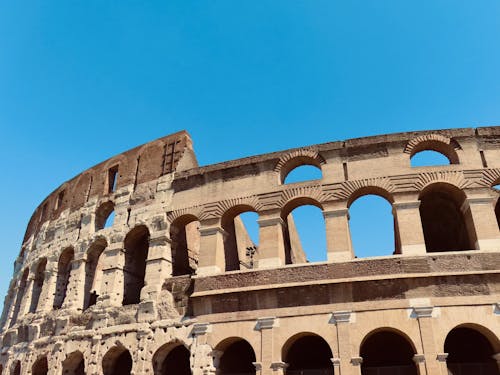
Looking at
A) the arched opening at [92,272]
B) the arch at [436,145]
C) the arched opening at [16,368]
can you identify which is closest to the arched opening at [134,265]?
the arched opening at [92,272]

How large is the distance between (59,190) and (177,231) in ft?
24.7

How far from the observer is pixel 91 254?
1559 centimetres

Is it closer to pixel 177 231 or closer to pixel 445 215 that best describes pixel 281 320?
pixel 177 231

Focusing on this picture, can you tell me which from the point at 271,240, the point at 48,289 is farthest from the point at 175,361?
the point at 48,289

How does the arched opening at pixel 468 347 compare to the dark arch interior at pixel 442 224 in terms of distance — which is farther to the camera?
the dark arch interior at pixel 442 224

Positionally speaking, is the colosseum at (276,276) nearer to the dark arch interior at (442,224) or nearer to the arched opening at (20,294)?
the dark arch interior at (442,224)

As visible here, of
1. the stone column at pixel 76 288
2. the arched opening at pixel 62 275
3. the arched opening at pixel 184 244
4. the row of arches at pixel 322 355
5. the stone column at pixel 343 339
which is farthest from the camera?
the arched opening at pixel 62 275

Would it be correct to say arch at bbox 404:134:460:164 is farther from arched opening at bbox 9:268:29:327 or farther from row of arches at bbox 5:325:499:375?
arched opening at bbox 9:268:29:327

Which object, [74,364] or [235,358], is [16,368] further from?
[235,358]

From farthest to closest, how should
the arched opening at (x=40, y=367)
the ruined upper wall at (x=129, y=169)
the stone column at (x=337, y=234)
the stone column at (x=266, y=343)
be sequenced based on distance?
1. the ruined upper wall at (x=129, y=169)
2. the arched opening at (x=40, y=367)
3. the stone column at (x=337, y=234)
4. the stone column at (x=266, y=343)

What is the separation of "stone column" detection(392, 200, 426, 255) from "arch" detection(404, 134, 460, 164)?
1.57 meters

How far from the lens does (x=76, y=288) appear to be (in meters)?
15.0

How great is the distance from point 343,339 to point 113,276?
714cm

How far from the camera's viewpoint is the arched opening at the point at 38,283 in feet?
57.5
